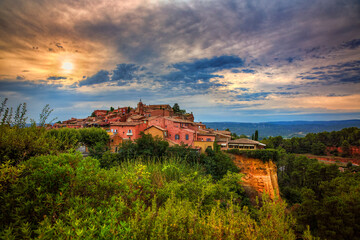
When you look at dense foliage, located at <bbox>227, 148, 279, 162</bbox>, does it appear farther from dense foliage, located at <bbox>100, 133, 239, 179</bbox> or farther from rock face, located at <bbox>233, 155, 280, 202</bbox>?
dense foliage, located at <bbox>100, 133, 239, 179</bbox>

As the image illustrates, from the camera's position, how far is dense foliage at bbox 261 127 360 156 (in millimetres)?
47406

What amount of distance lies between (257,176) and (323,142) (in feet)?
156

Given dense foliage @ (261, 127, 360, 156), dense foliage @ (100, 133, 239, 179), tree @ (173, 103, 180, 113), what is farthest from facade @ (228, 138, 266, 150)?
tree @ (173, 103, 180, 113)

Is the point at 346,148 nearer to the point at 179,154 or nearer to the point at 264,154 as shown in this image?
the point at 264,154

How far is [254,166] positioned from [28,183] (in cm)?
2430

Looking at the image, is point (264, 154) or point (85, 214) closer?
point (85, 214)

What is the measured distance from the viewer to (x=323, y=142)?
2110 inches

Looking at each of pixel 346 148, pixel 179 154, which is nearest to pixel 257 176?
pixel 179 154

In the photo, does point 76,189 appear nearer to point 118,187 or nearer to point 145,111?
point 118,187

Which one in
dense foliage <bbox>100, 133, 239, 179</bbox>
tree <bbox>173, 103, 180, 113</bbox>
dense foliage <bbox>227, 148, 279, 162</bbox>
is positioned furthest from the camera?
tree <bbox>173, 103, 180, 113</bbox>

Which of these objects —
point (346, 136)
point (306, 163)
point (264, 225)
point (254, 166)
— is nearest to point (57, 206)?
point (264, 225)

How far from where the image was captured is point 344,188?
1786cm

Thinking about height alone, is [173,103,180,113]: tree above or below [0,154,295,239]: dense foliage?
above

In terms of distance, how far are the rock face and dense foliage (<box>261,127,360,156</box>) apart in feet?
92.5
